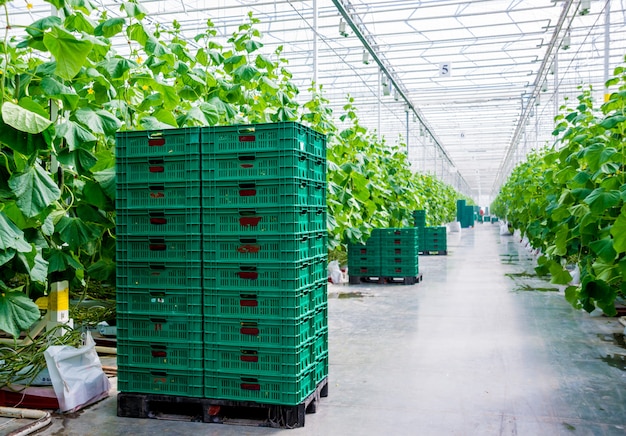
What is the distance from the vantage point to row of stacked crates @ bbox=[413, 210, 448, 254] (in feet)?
54.8

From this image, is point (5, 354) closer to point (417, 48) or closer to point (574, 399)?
point (574, 399)

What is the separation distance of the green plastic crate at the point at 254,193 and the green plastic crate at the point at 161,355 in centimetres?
87

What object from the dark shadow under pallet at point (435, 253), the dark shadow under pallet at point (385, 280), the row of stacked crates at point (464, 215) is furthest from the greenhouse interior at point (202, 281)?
the row of stacked crates at point (464, 215)

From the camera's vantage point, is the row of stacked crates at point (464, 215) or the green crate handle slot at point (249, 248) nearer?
the green crate handle slot at point (249, 248)

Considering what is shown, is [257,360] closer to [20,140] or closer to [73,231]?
[73,231]

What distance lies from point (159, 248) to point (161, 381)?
81 cm

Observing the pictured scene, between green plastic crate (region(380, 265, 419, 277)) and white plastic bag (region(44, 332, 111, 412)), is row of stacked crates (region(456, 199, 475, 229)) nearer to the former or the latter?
green plastic crate (region(380, 265, 419, 277))

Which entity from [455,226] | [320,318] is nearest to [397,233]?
[320,318]

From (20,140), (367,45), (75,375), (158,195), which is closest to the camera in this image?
(20,140)

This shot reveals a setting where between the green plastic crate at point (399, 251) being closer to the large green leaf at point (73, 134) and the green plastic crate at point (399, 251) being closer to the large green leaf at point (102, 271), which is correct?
the large green leaf at point (102, 271)

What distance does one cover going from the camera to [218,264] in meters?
3.56

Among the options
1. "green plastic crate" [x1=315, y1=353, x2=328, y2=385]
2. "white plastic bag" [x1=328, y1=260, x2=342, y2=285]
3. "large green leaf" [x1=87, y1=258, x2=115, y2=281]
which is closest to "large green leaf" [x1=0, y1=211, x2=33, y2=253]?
"large green leaf" [x1=87, y1=258, x2=115, y2=281]

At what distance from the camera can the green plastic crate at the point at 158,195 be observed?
11.8 feet

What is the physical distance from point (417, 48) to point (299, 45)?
12.3 ft
